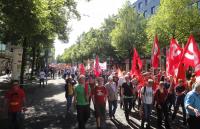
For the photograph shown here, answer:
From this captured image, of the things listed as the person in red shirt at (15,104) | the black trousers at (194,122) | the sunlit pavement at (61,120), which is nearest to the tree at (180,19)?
the sunlit pavement at (61,120)

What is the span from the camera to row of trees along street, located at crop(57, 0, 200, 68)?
37.6 m

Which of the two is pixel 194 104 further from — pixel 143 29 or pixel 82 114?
pixel 143 29

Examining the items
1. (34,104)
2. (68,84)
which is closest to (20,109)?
(68,84)

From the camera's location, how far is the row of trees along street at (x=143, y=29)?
123 feet

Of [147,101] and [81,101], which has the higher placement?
[81,101]

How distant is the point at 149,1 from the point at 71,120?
53755mm

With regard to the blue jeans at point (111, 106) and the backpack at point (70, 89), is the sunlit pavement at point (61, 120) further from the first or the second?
the backpack at point (70, 89)

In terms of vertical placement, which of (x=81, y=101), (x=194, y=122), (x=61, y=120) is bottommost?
(x=61, y=120)

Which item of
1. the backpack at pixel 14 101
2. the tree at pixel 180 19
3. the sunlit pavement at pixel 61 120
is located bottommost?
the sunlit pavement at pixel 61 120

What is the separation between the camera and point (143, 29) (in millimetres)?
56281

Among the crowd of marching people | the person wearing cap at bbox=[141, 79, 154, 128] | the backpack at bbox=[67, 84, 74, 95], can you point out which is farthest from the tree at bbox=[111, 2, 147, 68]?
the person wearing cap at bbox=[141, 79, 154, 128]

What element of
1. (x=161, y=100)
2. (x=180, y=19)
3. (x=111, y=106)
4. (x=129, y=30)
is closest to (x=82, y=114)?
(x=161, y=100)

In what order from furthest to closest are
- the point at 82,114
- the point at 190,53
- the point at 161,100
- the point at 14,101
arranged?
the point at 161,100
the point at 190,53
the point at 82,114
the point at 14,101

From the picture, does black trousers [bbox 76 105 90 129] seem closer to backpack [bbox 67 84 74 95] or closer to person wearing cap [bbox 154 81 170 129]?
person wearing cap [bbox 154 81 170 129]
